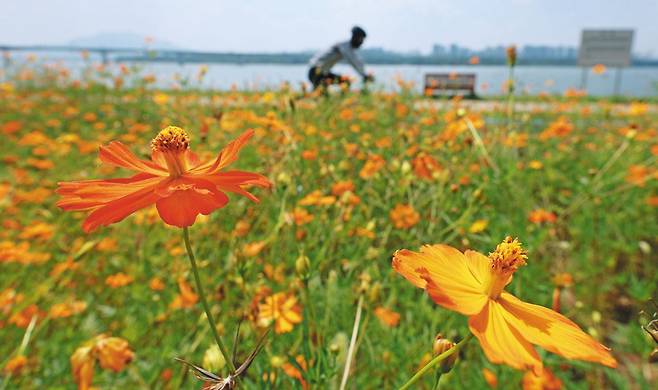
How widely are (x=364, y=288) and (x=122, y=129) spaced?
3.28 meters

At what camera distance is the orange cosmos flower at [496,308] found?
21cm

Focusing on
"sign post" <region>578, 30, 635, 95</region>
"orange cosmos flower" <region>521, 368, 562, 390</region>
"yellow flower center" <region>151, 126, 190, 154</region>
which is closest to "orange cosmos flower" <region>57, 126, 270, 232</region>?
"yellow flower center" <region>151, 126, 190, 154</region>

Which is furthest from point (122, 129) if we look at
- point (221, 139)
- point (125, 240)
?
point (125, 240)

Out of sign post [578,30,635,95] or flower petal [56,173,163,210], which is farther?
sign post [578,30,635,95]

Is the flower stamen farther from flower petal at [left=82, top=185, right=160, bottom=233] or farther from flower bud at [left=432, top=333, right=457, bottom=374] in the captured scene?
flower petal at [left=82, top=185, right=160, bottom=233]

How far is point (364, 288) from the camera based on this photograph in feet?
1.76

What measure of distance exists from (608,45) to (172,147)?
695cm

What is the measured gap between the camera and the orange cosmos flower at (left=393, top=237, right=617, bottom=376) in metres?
0.21

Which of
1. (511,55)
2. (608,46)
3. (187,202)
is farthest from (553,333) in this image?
(608,46)

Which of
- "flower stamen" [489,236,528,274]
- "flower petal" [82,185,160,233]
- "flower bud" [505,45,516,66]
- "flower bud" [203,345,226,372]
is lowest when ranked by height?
"flower bud" [203,345,226,372]

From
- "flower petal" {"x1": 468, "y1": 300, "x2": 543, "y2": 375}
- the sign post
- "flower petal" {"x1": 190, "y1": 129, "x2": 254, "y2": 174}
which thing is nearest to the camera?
"flower petal" {"x1": 468, "y1": 300, "x2": 543, "y2": 375}

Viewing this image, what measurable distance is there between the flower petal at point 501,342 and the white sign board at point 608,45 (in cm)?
666

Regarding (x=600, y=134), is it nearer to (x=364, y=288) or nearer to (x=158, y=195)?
(x=364, y=288)

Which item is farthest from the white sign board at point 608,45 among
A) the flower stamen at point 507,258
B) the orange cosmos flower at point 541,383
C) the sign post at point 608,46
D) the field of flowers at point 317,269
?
the flower stamen at point 507,258
